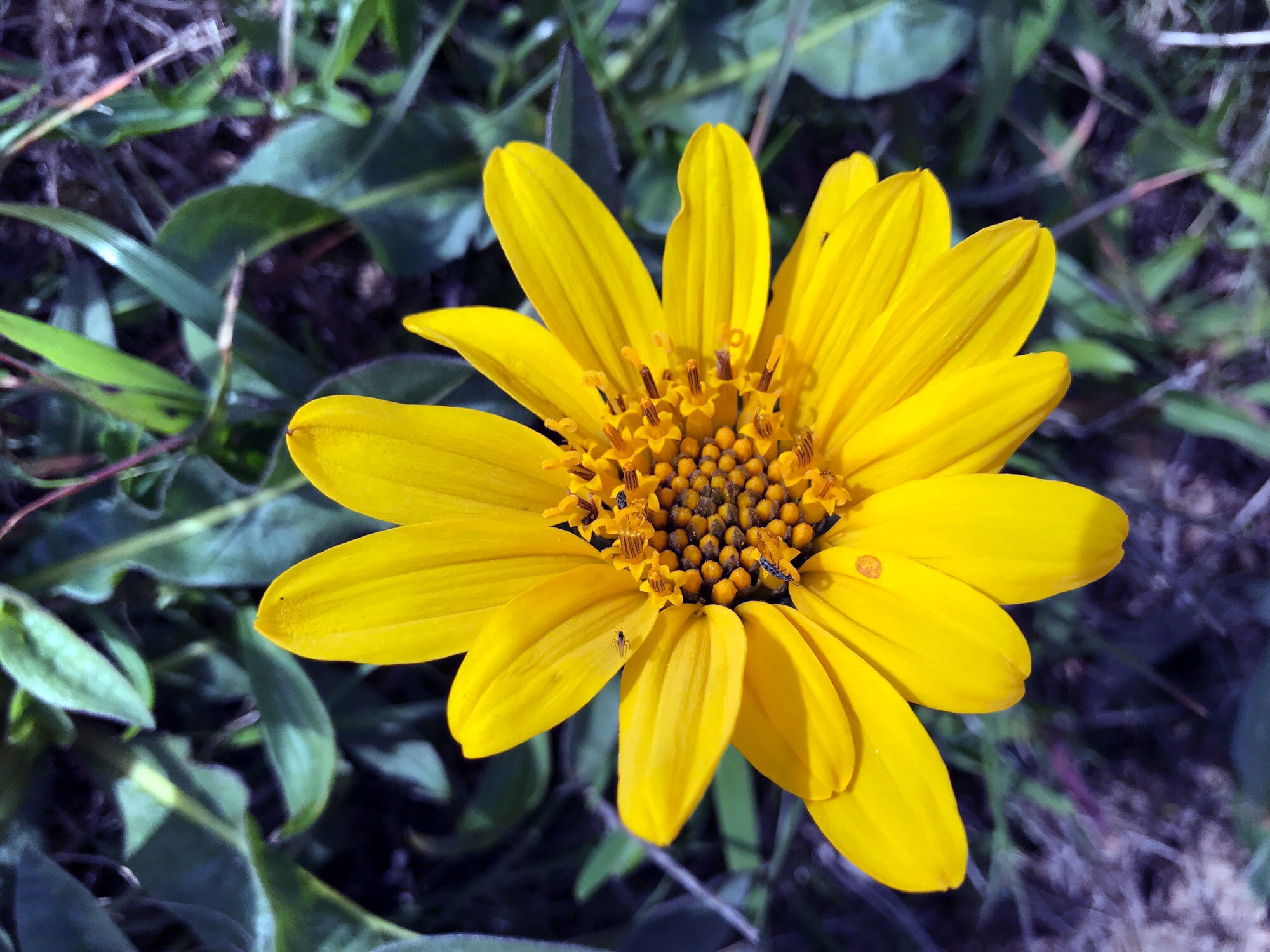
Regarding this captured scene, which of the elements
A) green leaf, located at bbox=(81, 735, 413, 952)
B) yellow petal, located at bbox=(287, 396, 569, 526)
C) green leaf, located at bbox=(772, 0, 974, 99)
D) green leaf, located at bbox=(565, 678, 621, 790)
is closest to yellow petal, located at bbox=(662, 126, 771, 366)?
yellow petal, located at bbox=(287, 396, 569, 526)

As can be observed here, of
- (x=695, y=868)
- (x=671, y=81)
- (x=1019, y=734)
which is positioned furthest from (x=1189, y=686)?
(x=671, y=81)

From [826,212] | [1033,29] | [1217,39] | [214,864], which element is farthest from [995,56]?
[214,864]

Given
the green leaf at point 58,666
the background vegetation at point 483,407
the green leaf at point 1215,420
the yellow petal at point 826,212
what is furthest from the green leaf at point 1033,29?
the green leaf at point 58,666

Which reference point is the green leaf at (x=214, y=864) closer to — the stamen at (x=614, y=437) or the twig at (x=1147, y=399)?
the stamen at (x=614, y=437)

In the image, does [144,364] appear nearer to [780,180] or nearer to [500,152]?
[500,152]

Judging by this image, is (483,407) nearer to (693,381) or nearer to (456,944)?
(693,381)

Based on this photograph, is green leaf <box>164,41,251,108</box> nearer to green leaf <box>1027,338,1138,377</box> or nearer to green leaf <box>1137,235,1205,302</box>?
green leaf <box>1027,338,1138,377</box>
